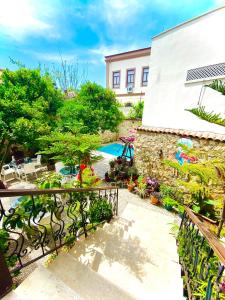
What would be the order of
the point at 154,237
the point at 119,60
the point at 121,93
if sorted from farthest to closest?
the point at 121,93 < the point at 119,60 < the point at 154,237

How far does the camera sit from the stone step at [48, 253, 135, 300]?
175cm

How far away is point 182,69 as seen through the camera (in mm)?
5516

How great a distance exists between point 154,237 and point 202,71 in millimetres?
5589

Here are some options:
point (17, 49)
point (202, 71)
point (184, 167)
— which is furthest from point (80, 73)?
point (184, 167)

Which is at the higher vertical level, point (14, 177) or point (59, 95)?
point (59, 95)

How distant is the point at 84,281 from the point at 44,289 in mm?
772

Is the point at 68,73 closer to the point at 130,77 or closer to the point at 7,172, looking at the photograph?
the point at 130,77

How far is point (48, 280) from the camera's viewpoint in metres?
1.42

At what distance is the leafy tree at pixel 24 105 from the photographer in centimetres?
768

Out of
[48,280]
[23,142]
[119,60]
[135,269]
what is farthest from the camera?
[119,60]

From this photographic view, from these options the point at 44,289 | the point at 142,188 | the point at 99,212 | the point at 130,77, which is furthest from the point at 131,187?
the point at 130,77

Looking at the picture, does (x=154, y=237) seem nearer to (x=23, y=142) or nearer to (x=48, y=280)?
(x=48, y=280)

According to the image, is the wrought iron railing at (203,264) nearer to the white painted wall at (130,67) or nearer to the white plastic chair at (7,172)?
the white plastic chair at (7,172)

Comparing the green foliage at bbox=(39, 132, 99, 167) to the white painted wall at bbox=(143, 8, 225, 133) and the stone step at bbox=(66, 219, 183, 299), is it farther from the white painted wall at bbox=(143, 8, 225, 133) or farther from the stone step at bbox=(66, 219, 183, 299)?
the white painted wall at bbox=(143, 8, 225, 133)
